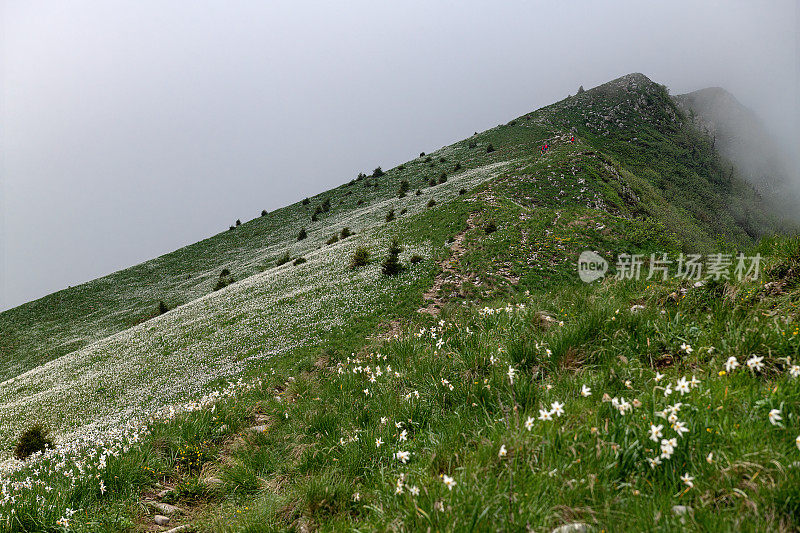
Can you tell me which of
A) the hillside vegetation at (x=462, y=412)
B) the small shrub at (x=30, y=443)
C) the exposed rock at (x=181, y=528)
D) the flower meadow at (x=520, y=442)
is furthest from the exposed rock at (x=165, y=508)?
the small shrub at (x=30, y=443)

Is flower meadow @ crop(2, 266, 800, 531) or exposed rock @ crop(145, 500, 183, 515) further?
exposed rock @ crop(145, 500, 183, 515)

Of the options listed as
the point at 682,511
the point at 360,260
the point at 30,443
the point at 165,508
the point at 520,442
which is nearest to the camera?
the point at 682,511

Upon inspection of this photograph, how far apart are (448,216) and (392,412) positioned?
2637 centimetres

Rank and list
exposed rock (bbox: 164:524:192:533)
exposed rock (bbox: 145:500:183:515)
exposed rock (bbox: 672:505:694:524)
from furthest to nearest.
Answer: exposed rock (bbox: 145:500:183:515)
exposed rock (bbox: 164:524:192:533)
exposed rock (bbox: 672:505:694:524)

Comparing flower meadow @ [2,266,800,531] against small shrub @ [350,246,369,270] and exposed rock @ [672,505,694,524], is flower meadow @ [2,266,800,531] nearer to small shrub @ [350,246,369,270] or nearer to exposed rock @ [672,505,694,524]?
exposed rock @ [672,505,694,524]

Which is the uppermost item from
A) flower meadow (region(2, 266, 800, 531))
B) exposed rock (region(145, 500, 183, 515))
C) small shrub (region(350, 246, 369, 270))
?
small shrub (region(350, 246, 369, 270))

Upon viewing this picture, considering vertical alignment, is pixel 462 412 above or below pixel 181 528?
above

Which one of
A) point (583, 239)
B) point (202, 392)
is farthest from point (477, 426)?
point (583, 239)

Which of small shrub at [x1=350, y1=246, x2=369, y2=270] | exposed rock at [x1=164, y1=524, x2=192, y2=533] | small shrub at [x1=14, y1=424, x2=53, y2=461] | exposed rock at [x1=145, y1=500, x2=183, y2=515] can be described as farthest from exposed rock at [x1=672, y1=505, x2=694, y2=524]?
small shrub at [x1=350, y1=246, x2=369, y2=270]

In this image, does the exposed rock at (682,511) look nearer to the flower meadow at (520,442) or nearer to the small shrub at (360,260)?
the flower meadow at (520,442)

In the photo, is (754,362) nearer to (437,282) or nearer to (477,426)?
(477,426)

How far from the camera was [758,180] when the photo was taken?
265 ft

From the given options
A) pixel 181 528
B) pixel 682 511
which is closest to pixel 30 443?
pixel 181 528

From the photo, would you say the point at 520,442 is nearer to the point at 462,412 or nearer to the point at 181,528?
the point at 462,412
